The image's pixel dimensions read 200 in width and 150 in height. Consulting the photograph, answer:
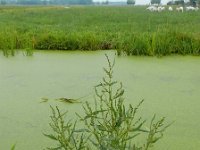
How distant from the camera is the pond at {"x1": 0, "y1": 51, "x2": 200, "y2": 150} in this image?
220cm

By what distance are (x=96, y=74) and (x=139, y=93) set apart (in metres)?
0.70

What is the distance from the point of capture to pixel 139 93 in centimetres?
297

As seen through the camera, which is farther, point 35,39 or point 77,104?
point 35,39

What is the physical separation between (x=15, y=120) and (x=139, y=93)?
90cm

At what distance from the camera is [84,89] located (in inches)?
122

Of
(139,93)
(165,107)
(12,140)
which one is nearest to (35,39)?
(139,93)

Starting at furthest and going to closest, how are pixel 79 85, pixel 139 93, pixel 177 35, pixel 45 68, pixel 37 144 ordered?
pixel 177 35
pixel 45 68
pixel 79 85
pixel 139 93
pixel 37 144

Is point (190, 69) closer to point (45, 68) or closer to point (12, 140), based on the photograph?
point (45, 68)

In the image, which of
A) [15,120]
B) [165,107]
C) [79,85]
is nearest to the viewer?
[15,120]

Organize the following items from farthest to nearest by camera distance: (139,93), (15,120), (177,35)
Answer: (177,35)
(139,93)
(15,120)

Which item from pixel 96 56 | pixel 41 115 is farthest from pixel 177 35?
pixel 41 115

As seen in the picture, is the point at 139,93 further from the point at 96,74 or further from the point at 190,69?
the point at 190,69

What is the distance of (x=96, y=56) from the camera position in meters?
4.52

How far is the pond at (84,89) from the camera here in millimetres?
2197
